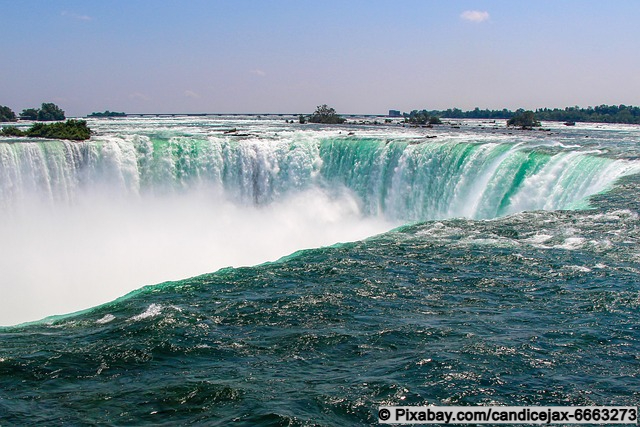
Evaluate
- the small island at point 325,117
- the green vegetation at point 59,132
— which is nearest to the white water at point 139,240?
the green vegetation at point 59,132

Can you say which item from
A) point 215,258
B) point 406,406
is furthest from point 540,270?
point 215,258

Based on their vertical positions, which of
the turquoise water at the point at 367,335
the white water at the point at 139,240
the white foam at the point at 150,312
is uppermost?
the turquoise water at the point at 367,335

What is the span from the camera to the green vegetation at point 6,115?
70875 millimetres

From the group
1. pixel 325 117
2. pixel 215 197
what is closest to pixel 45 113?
pixel 325 117

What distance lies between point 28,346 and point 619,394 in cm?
920

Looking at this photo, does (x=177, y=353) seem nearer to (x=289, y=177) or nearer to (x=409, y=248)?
(x=409, y=248)

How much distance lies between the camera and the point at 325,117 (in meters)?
72.6

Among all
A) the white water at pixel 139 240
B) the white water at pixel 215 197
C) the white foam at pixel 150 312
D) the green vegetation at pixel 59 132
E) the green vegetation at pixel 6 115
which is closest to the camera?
the white foam at pixel 150 312

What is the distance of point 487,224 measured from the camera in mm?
17547

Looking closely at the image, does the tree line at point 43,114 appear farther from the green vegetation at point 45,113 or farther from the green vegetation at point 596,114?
the green vegetation at point 596,114

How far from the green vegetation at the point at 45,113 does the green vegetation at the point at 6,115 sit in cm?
311

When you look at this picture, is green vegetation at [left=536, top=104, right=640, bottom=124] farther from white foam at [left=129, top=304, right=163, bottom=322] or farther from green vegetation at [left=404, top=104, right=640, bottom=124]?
white foam at [left=129, top=304, right=163, bottom=322]

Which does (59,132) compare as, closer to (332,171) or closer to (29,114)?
(332,171)

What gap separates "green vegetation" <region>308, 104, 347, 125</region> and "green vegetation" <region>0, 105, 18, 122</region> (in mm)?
36699
